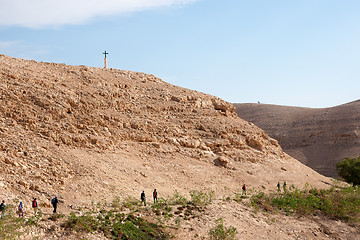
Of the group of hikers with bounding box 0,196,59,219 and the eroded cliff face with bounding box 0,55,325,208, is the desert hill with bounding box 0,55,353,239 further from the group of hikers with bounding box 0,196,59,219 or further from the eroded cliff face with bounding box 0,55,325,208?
the group of hikers with bounding box 0,196,59,219

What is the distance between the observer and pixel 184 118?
85.5 ft

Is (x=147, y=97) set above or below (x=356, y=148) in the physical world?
above

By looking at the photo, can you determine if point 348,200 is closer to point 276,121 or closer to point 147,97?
point 147,97

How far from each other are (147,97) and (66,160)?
10163 millimetres

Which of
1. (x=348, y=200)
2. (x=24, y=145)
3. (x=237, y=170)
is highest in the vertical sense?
(x=24, y=145)

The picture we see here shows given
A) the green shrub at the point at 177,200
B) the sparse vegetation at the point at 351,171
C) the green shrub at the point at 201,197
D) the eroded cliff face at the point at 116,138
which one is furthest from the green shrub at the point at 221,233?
the sparse vegetation at the point at 351,171

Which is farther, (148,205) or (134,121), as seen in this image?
(134,121)

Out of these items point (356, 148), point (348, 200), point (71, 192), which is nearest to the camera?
point (71, 192)

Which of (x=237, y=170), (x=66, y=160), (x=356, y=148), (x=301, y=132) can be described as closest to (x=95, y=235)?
(x=66, y=160)

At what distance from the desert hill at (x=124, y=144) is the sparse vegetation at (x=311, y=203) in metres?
1.10

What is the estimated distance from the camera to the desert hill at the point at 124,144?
15.9 meters

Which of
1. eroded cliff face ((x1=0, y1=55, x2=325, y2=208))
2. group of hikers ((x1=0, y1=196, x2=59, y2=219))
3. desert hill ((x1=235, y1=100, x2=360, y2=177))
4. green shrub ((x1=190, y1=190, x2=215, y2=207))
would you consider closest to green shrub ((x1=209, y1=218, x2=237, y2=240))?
green shrub ((x1=190, y1=190, x2=215, y2=207))

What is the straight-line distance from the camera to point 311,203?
20.8 metres

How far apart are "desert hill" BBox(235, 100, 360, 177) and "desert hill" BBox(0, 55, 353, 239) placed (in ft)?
78.5
